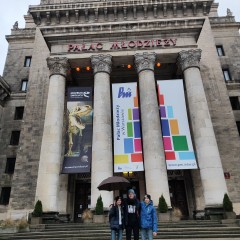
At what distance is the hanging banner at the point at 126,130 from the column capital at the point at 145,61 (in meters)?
2.13

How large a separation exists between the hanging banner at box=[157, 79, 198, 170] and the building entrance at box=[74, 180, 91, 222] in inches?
404

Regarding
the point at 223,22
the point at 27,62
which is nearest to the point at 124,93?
the point at 27,62

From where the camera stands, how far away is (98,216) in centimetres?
2016

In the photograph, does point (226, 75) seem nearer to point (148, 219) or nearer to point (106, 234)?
point (106, 234)

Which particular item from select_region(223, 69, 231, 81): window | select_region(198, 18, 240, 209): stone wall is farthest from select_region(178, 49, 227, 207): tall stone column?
select_region(223, 69, 231, 81): window

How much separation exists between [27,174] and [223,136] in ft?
70.2

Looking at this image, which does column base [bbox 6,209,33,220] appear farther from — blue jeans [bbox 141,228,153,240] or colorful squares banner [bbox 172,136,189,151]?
blue jeans [bbox 141,228,153,240]

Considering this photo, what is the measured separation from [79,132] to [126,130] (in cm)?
444

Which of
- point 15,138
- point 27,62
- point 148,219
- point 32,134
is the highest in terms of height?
point 27,62

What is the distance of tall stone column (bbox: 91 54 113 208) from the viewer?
22406 mm

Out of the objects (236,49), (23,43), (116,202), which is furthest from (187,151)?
(23,43)

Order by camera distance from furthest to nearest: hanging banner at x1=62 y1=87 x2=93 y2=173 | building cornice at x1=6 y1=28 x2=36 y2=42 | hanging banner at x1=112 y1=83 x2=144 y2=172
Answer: building cornice at x1=6 y1=28 x2=36 y2=42
hanging banner at x1=62 y1=87 x2=93 y2=173
hanging banner at x1=112 y1=83 x2=144 y2=172

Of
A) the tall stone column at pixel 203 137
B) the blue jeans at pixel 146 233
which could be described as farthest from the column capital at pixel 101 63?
the blue jeans at pixel 146 233

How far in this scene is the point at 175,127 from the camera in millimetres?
24859
